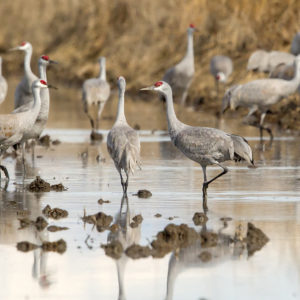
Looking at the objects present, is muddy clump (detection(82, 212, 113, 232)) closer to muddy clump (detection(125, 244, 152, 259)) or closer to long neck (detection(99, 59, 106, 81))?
muddy clump (detection(125, 244, 152, 259))

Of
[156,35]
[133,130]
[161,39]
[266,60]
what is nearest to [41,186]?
[133,130]

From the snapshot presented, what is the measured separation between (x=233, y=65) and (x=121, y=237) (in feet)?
74.4

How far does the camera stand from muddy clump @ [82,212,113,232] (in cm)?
1084

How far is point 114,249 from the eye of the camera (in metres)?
9.48

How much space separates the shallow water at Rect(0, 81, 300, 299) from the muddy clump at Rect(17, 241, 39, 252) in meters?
0.07

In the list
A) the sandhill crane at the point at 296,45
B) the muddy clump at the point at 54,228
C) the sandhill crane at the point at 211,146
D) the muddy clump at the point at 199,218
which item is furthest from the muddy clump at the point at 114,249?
the sandhill crane at the point at 296,45

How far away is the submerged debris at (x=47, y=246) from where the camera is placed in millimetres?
9656

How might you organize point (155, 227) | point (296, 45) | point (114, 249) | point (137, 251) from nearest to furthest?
point (137, 251)
point (114, 249)
point (155, 227)
point (296, 45)

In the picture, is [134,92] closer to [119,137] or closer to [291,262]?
[119,137]

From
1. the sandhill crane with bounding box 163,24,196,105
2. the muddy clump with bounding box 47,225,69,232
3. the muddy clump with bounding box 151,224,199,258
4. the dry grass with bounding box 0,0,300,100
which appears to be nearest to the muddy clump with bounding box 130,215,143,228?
the muddy clump with bounding box 47,225,69,232

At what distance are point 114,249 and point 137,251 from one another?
0.25 meters

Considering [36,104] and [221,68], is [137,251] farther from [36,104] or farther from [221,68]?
[221,68]

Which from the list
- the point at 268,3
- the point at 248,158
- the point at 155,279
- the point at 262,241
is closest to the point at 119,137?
the point at 248,158

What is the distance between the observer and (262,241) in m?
9.84
